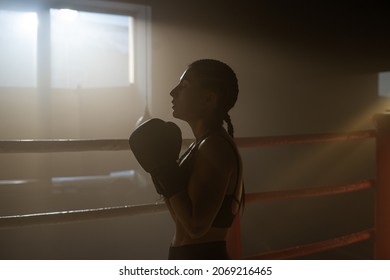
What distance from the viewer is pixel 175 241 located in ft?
2.82

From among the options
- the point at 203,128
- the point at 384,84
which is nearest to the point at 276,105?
the point at 384,84

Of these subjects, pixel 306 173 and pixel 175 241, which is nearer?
pixel 175 241

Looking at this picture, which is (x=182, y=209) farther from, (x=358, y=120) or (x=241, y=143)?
(x=358, y=120)

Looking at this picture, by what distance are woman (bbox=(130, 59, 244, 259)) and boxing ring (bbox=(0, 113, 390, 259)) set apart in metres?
0.29

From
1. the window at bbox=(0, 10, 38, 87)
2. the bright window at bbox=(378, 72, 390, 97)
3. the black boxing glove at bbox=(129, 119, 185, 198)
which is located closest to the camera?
the black boxing glove at bbox=(129, 119, 185, 198)

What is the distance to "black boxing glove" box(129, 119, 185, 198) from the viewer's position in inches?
29.7

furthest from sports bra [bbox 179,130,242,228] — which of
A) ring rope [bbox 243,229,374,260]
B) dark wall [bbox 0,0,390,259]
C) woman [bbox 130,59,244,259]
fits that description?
dark wall [bbox 0,0,390,259]

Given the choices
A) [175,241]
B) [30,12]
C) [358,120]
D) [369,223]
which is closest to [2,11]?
[30,12]

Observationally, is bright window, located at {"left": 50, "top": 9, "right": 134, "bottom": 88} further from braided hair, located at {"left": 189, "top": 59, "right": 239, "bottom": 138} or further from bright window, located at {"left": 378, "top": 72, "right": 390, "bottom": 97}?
braided hair, located at {"left": 189, "top": 59, "right": 239, "bottom": 138}


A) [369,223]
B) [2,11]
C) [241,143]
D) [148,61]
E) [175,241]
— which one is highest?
[2,11]

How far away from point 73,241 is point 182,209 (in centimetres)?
295

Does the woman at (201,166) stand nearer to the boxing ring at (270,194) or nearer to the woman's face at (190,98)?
the woman's face at (190,98)

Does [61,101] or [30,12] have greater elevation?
[30,12]

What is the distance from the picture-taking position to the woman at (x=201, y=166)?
0.76 m
